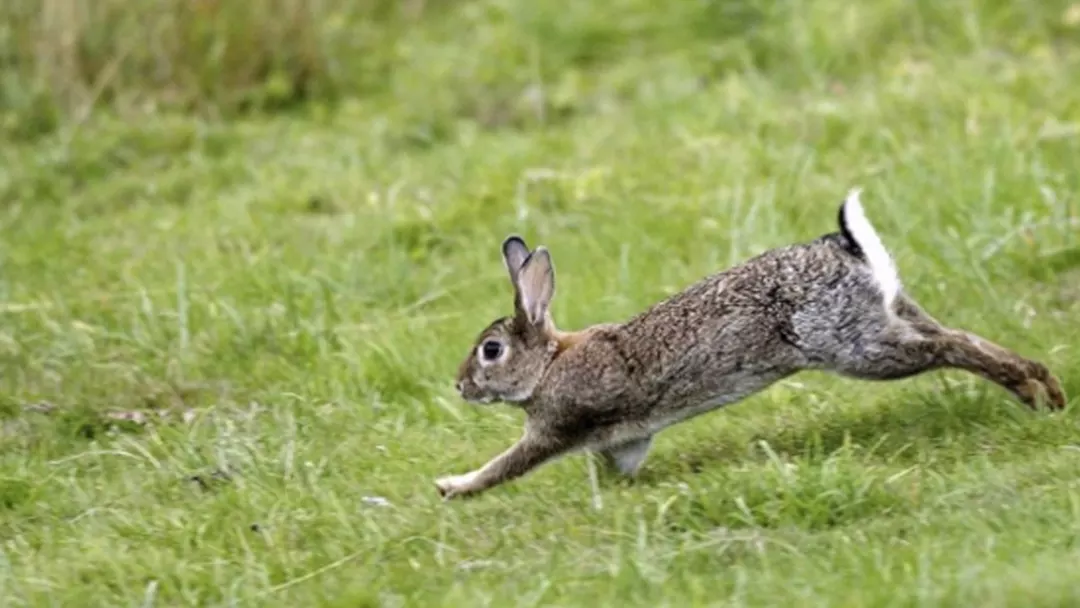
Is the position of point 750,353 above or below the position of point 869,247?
below

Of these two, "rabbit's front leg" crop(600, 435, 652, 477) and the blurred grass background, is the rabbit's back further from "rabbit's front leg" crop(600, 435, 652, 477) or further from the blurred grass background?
the blurred grass background

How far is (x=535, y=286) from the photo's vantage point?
5812 millimetres

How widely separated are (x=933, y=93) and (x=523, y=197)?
1825mm

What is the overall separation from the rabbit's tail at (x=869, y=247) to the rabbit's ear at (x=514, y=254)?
0.92 m

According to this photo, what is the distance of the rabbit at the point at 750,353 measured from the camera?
5.41 metres

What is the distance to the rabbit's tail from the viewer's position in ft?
17.8

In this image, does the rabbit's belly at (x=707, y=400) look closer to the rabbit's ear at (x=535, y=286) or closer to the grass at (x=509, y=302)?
the grass at (x=509, y=302)

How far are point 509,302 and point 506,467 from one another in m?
1.84

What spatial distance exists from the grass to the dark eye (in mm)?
292

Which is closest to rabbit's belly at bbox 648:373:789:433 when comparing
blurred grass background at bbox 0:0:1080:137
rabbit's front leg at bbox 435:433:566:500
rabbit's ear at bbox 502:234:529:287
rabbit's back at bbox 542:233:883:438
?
rabbit's back at bbox 542:233:883:438

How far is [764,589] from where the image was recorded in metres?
4.38

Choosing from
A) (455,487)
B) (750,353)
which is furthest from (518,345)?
(750,353)

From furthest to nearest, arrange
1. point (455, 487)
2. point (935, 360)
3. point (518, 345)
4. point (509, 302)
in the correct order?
1. point (509, 302)
2. point (518, 345)
3. point (935, 360)
4. point (455, 487)

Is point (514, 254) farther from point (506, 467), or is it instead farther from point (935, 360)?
point (935, 360)
